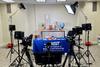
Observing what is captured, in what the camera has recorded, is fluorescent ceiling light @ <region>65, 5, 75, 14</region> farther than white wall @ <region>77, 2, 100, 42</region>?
Yes

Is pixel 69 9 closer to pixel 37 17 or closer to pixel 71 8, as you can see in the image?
pixel 71 8

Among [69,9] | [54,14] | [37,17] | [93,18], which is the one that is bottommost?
[93,18]

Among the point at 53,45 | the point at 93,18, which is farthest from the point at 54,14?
the point at 53,45

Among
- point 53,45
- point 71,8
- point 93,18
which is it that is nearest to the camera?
point 53,45

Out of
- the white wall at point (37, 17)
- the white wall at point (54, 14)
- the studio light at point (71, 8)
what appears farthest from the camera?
the white wall at point (54, 14)

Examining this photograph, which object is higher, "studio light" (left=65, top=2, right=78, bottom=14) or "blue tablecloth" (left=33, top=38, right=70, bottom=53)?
"studio light" (left=65, top=2, right=78, bottom=14)

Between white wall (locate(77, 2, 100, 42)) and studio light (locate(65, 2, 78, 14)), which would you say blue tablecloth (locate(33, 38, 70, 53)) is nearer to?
white wall (locate(77, 2, 100, 42))

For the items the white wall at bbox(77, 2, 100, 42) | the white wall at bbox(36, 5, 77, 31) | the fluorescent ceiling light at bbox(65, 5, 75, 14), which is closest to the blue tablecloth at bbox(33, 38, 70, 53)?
the white wall at bbox(77, 2, 100, 42)

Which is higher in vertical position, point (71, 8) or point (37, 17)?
point (71, 8)

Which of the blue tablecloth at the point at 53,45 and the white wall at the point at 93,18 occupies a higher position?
the white wall at the point at 93,18

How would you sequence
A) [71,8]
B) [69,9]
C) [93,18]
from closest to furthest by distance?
[93,18]
[71,8]
[69,9]

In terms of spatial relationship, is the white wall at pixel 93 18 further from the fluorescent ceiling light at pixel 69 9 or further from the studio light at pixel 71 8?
the fluorescent ceiling light at pixel 69 9

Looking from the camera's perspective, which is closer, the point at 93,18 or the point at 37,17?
the point at 93,18

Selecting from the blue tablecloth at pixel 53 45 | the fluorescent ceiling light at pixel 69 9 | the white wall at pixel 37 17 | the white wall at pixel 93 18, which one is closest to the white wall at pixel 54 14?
the white wall at pixel 37 17
